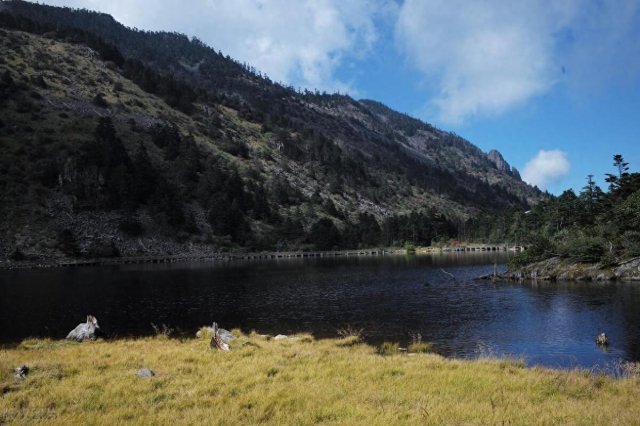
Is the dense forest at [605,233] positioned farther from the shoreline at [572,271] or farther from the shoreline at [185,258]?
the shoreline at [185,258]

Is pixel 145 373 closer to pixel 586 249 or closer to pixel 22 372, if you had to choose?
pixel 22 372

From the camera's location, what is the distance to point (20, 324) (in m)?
41.8

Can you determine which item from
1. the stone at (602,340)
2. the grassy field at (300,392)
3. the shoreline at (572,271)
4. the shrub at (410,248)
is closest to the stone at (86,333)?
the grassy field at (300,392)

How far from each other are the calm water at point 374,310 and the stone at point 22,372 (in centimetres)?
1946

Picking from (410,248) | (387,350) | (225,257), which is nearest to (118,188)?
(225,257)

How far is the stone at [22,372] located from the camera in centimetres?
1716

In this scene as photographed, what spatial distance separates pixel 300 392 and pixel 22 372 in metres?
10.9

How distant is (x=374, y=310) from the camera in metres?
49.4

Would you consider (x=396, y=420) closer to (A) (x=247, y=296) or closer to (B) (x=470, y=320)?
(B) (x=470, y=320)

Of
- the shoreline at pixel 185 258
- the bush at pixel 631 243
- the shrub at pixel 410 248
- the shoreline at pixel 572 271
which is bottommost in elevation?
the shoreline at pixel 185 258

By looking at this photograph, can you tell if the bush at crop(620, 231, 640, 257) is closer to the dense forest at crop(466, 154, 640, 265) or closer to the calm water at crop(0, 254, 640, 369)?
the dense forest at crop(466, 154, 640, 265)

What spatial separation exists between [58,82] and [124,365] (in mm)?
194638

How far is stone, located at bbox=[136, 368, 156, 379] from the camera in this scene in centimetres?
1791

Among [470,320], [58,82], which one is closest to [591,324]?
[470,320]
